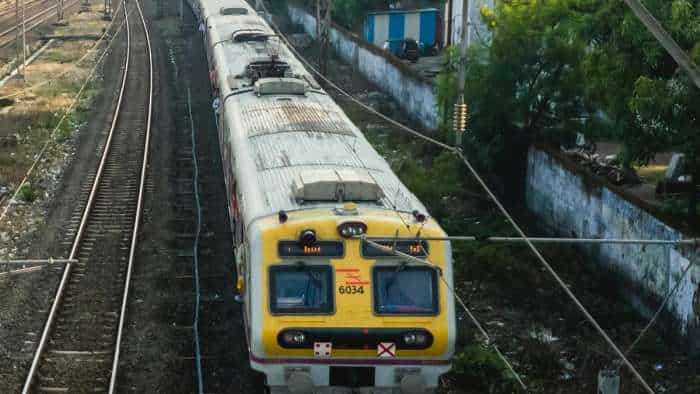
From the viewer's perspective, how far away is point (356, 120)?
34.5 meters

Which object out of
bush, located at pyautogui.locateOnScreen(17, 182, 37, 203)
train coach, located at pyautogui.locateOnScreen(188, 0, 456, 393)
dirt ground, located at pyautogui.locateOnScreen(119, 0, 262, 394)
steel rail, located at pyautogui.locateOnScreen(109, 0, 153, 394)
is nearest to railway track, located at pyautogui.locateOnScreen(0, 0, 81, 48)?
steel rail, located at pyautogui.locateOnScreen(109, 0, 153, 394)

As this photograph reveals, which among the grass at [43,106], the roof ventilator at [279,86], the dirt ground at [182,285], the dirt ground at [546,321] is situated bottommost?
the dirt ground at [546,321]

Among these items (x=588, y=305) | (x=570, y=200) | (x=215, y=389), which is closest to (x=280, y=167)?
(x=215, y=389)

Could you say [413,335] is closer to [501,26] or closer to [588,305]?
[588,305]

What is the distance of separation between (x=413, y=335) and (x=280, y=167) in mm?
3714

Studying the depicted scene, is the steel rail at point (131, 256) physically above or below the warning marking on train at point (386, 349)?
below

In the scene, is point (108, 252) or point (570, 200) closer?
point (108, 252)

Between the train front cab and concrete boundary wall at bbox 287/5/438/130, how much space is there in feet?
54.1

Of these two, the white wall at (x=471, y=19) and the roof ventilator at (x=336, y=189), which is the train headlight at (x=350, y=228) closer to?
the roof ventilator at (x=336, y=189)

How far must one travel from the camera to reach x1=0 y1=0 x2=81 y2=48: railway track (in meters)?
54.3

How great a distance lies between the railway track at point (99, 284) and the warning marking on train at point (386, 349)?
443 centimetres

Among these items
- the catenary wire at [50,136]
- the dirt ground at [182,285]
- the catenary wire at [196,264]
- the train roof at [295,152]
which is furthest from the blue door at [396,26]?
the train roof at [295,152]

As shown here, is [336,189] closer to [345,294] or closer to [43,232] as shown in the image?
[345,294]

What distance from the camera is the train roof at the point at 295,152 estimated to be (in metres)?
12.8
